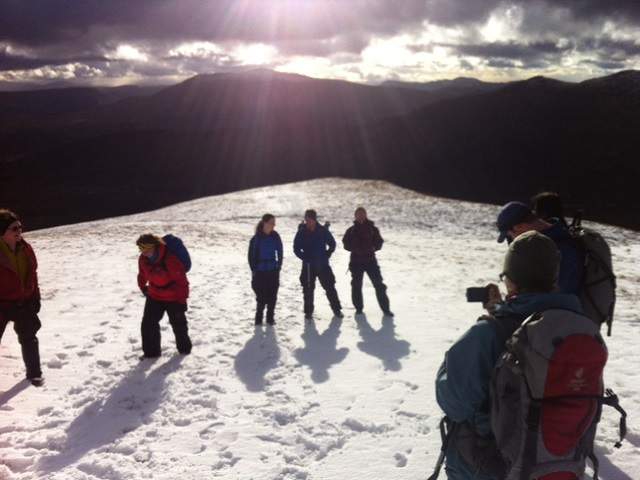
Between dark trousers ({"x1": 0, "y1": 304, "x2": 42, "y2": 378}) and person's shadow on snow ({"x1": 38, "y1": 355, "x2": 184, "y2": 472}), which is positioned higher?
dark trousers ({"x1": 0, "y1": 304, "x2": 42, "y2": 378})

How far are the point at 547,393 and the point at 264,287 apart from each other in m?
7.66

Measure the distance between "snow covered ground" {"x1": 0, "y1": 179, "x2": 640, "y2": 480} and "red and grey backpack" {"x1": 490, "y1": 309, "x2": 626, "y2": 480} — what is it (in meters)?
2.79

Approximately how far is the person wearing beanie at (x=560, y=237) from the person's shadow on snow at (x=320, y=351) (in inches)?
160

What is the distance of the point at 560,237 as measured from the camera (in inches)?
169

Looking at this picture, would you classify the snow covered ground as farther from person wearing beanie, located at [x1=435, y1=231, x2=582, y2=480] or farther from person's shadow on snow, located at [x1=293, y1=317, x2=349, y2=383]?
person wearing beanie, located at [x1=435, y1=231, x2=582, y2=480]

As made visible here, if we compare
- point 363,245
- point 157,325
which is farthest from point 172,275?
point 363,245

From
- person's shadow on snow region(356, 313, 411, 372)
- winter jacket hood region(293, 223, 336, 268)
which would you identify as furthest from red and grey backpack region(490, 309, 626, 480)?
winter jacket hood region(293, 223, 336, 268)

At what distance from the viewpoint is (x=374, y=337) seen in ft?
30.6

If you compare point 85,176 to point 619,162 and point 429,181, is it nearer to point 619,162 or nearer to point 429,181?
point 429,181

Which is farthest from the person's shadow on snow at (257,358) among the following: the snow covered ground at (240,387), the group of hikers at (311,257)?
the group of hikers at (311,257)

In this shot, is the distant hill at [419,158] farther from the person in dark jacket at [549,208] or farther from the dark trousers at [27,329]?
the dark trousers at [27,329]

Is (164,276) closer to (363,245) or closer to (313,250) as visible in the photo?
(313,250)

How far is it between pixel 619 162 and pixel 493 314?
55.9 meters

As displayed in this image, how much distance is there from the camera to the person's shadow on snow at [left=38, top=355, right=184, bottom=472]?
17.9 feet
